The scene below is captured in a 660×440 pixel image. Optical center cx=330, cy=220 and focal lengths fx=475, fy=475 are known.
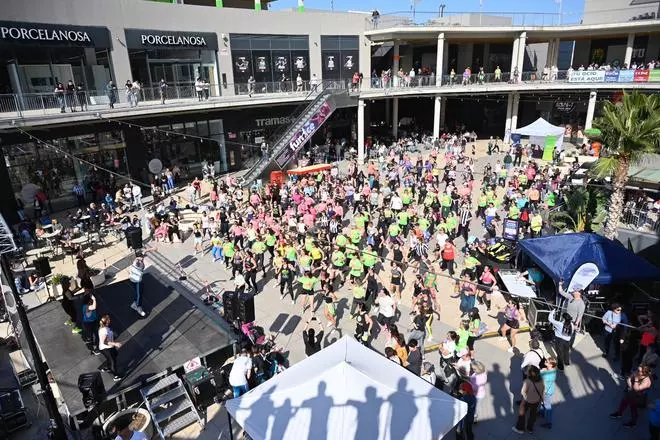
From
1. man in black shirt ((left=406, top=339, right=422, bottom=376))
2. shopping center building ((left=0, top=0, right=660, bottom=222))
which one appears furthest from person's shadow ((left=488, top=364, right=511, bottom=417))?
shopping center building ((left=0, top=0, right=660, bottom=222))

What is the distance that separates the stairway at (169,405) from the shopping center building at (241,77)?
48.3ft

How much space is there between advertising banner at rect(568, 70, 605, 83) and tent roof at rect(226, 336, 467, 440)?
3040 centimetres

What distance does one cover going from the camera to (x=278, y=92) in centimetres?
2814

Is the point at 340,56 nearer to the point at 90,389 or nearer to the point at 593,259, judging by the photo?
the point at 593,259

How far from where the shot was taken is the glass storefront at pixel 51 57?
20547 mm

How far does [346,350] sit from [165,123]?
21423mm

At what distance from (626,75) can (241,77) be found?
23.9m

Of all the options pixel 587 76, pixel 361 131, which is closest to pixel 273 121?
pixel 361 131

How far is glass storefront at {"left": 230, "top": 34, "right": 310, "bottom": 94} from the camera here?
92.0 feet

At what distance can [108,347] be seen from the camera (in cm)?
904

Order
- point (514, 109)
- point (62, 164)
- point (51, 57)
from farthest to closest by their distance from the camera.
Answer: point (514, 109) → point (62, 164) → point (51, 57)

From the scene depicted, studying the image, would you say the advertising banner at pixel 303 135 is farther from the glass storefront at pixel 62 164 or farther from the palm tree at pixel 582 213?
the palm tree at pixel 582 213

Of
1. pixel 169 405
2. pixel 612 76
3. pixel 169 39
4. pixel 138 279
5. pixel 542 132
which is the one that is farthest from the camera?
pixel 612 76

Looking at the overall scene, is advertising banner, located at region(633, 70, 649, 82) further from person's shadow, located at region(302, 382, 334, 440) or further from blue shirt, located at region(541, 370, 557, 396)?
person's shadow, located at region(302, 382, 334, 440)
